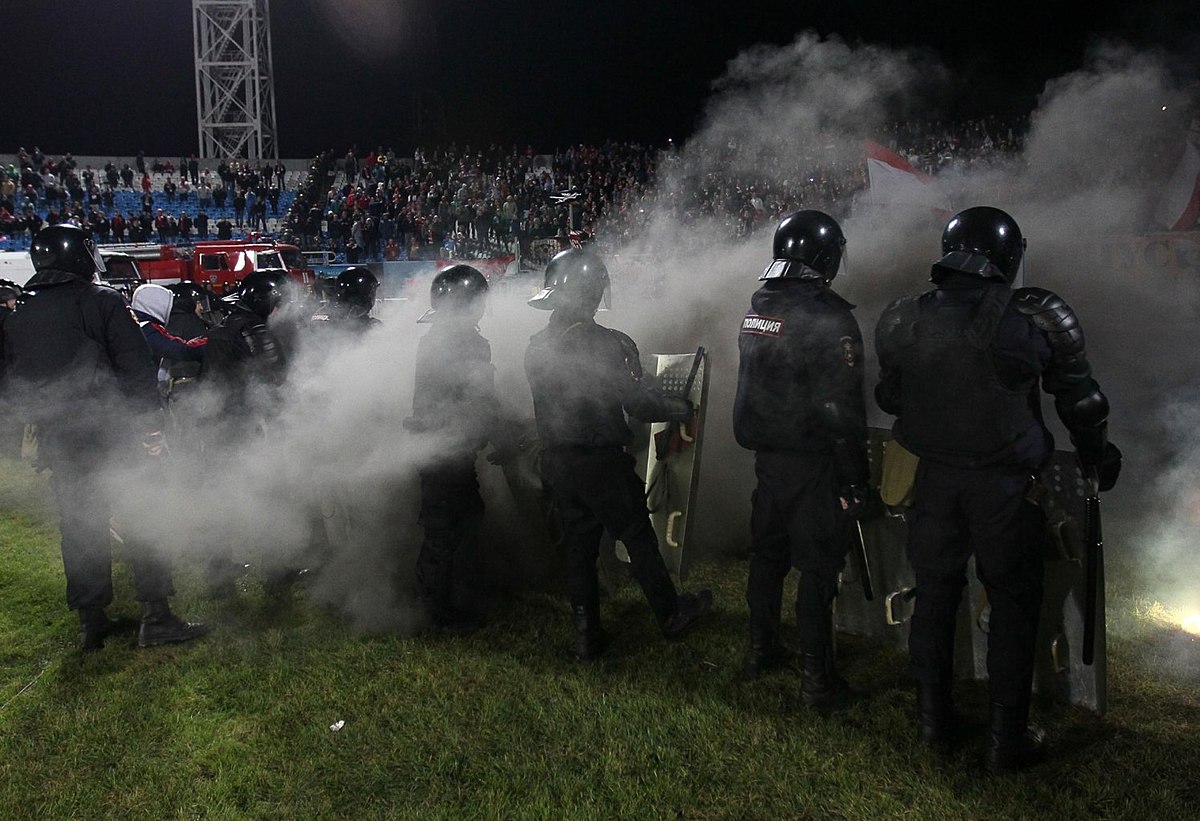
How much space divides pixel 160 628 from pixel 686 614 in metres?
3.02

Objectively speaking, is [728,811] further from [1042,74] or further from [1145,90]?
[1042,74]

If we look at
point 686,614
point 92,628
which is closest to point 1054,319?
point 686,614

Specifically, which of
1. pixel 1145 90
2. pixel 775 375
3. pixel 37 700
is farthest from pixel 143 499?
pixel 1145 90

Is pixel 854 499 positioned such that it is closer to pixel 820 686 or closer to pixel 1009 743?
pixel 820 686

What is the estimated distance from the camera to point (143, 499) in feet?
15.8

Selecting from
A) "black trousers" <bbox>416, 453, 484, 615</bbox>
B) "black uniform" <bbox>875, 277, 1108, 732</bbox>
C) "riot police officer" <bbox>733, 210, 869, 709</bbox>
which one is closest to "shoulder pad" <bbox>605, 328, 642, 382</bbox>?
"riot police officer" <bbox>733, 210, 869, 709</bbox>

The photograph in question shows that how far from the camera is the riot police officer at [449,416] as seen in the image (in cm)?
450

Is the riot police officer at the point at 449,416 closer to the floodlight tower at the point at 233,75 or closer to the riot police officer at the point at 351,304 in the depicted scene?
the riot police officer at the point at 351,304

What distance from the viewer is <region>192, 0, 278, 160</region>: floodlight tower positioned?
33.9 m

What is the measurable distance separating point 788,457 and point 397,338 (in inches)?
120

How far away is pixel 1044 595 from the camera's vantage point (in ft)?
11.3

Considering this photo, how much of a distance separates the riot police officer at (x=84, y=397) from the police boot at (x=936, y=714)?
13.0 feet

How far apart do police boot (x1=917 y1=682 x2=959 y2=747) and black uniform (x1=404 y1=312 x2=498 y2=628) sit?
2506 mm

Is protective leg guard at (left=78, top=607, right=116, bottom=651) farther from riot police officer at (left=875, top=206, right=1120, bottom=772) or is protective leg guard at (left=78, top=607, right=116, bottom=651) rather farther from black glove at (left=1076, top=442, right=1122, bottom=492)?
black glove at (left=1076, top=442, right=1122, bottom=492)
